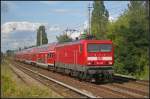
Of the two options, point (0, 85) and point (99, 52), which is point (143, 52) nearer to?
point (99, 52)

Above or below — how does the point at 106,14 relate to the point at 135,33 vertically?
above

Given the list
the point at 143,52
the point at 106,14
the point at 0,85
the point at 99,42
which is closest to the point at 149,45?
the point at 143,52

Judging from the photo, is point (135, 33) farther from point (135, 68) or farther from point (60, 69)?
point (60, 69)

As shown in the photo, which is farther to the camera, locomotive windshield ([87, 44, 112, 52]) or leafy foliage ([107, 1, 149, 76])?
leafy foliage ([107, 1, 149, 76])

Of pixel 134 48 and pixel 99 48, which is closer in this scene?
pixel 99 48

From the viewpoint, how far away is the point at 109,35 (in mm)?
45031

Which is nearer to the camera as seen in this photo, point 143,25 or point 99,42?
point 99,42

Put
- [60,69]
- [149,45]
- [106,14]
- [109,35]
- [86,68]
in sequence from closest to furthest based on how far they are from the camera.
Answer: [86,68] → [149,45] → [60,69] → [109,35] → [106,14]

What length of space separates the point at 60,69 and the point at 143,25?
9.44 meters

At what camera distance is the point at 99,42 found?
93.9ft

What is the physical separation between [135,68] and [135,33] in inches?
127

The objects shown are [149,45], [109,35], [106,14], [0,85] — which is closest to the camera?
[0,85]

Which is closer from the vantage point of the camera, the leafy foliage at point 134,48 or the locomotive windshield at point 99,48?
the locomotive windshield at point 99,48

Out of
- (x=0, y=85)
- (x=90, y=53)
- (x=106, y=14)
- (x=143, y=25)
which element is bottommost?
(x=0, y=85)
